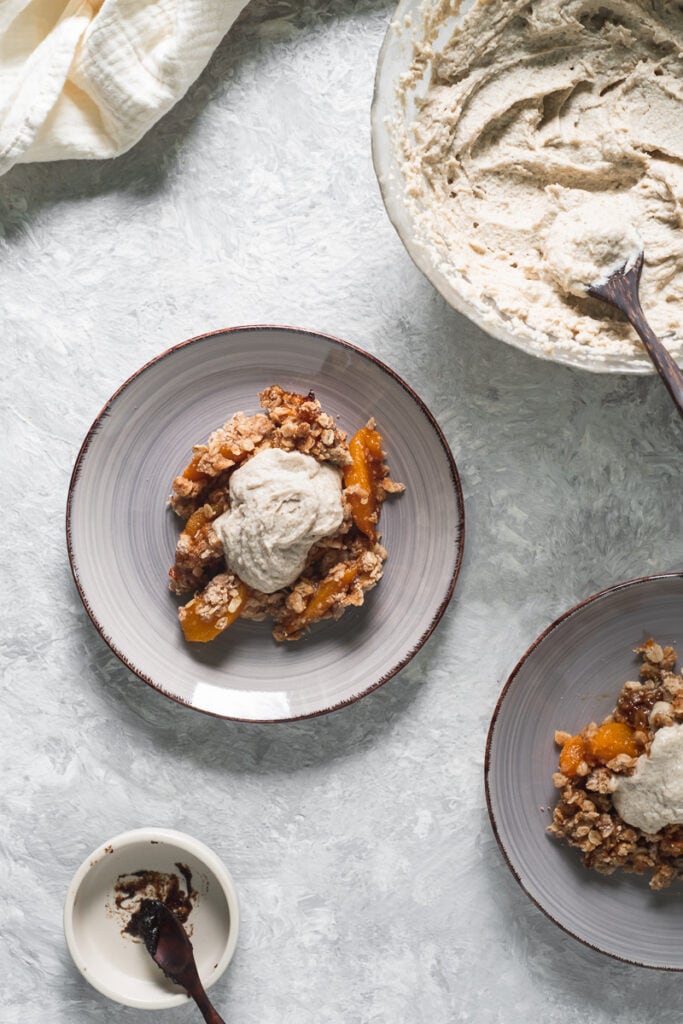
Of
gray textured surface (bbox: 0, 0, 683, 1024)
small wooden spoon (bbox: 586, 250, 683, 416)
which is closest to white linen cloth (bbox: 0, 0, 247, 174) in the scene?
gray textured surface (bbox: 0, 0, 683, 1024)

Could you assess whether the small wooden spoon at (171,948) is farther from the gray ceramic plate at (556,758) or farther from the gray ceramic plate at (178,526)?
the gray ceramic plate at (556,758)

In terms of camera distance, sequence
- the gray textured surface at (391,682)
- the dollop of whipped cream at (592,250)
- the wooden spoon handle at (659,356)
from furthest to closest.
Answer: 1. the gray textured surface at (391,682)
2. the dollop of whipped cream at (592,250)
3. the wooden spoon handle at (659,356)

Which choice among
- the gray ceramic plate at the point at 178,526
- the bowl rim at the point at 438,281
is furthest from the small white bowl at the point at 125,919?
the bowl rim at the point at 438,281

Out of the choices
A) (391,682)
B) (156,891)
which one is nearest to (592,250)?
(391,682)

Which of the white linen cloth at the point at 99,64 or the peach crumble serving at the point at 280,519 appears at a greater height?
the white linen cloth at the point at 99,64

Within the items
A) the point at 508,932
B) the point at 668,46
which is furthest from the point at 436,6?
the point at 508,932

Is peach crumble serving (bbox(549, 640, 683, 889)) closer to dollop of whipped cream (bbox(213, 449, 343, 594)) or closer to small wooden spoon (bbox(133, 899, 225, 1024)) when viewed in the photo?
dollop of whipped cream (bbox(213, 449, 343, 594))
